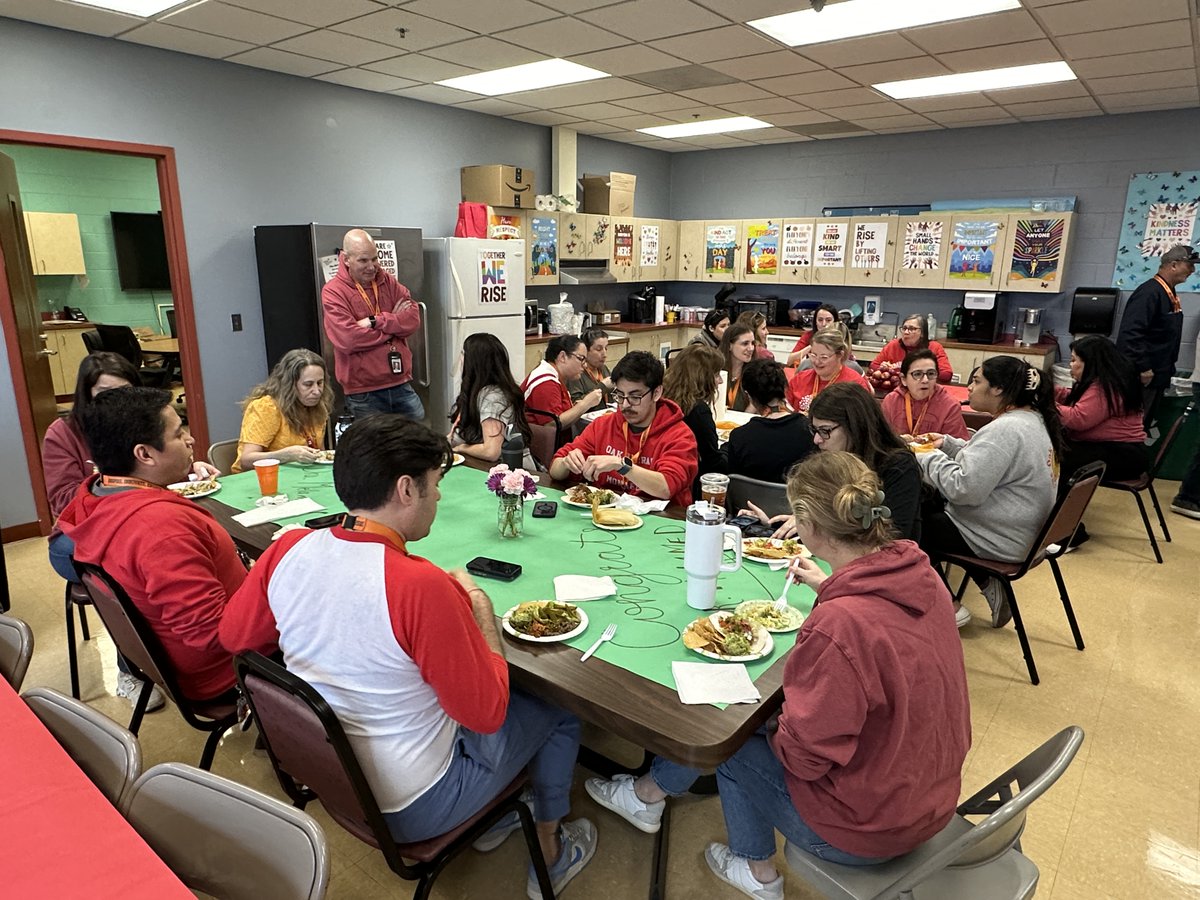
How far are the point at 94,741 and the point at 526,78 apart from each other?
4.99 metres

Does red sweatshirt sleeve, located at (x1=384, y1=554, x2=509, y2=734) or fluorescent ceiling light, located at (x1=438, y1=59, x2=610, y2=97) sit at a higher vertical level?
fluorescent ceiling light, located at (x1=438, y1=59, x2=610, y2=97)

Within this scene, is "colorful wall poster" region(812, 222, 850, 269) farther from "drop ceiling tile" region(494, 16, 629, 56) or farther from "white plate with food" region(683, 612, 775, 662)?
"white plate with food" region(683, 612, 775, 662)

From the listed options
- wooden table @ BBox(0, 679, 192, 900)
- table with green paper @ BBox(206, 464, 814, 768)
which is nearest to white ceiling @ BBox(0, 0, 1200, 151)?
table with green paper @ BBox(206, 464, 814, 768)

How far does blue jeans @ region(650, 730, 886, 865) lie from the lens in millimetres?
1516

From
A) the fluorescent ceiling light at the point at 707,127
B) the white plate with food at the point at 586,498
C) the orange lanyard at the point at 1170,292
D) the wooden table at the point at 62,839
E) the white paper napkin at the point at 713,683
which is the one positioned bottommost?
the wooden table at the point at 62,839

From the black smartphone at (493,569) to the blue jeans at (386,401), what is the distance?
9.45 feet

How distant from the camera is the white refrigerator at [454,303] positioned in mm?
5508

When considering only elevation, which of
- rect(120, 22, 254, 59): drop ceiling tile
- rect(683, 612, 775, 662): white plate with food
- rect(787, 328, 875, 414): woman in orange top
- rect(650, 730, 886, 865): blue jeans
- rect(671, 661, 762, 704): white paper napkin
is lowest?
rect(650, 730, 886, 865): blue jeans

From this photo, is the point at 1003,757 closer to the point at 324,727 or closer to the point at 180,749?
the point at 324,727

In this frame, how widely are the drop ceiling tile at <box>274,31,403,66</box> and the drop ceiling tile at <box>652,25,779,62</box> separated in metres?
1.67

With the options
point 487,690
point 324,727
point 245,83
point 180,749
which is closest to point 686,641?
point 487,690

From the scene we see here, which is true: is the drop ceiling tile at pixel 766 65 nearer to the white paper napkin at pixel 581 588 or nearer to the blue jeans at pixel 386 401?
the blue jeans at pixel 386 401

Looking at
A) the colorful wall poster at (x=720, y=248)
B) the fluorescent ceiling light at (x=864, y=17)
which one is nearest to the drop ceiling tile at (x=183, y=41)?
the fluorescent ceiling light at (x=864, y=17)

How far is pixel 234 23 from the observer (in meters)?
3.87
